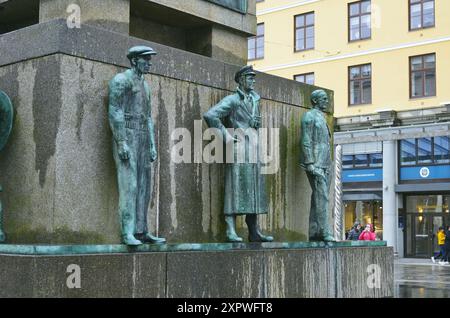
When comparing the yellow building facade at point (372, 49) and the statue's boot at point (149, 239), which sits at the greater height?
the yellow building facade at point (372, 49)

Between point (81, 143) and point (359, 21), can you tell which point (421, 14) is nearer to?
point (359, 21)

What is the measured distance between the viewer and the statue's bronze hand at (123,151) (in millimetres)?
6941

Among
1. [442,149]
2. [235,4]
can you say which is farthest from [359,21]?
[235,4]

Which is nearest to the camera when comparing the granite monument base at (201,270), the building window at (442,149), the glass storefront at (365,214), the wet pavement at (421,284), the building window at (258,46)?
the granite monument base at (201,270)

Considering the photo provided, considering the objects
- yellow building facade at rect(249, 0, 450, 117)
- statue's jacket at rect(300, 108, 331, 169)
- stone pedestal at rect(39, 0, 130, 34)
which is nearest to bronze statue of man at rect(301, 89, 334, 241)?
statue's jacket at rect(300, 108, 331, 169)

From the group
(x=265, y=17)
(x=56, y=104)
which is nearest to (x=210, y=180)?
(x=56, y=104)

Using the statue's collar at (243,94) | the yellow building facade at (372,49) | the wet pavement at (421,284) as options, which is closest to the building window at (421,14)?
the yellow building facade at (372,49)

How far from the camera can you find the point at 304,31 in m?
38.4

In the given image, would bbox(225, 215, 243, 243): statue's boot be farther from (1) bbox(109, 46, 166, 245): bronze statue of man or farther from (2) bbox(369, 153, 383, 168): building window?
(2) bbox(369, 153, 383, 168): building window

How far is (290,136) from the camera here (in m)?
9.62

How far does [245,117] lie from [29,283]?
10.9 feet

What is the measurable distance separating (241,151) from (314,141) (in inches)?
56.6

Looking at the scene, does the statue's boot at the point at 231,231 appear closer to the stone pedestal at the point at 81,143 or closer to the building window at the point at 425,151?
the stone pedestal at the point at 81,143

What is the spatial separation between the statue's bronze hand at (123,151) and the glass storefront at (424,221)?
28054 millimetres
